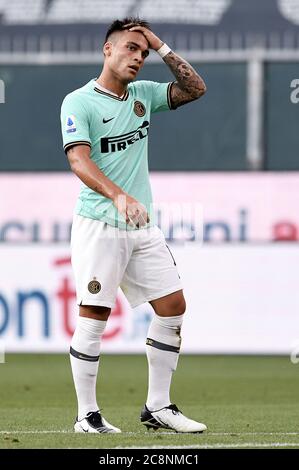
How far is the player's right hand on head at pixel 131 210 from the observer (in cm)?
716

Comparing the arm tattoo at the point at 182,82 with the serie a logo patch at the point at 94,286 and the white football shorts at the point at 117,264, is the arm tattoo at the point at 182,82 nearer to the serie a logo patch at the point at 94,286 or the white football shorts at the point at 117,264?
the white football shorts at the point at 117,264

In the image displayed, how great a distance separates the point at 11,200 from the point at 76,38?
15.9ft

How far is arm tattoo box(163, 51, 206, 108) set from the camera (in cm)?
792

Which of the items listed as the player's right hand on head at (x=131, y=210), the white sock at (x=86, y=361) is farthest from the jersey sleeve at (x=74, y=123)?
the white sock at (x=86, y=361)

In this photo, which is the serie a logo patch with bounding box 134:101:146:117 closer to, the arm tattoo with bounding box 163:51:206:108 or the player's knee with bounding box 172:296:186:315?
the arm tattoo with bounding box 163:51:206:108

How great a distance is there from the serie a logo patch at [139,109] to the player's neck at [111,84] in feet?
0.44

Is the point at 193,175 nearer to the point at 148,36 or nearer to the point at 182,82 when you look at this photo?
the point at 182,82

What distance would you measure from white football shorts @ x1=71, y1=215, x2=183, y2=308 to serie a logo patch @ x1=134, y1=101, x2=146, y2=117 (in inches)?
26.7

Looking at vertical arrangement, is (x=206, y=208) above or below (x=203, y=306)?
above

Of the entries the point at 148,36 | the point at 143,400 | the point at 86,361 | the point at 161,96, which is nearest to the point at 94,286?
the point at 86,361

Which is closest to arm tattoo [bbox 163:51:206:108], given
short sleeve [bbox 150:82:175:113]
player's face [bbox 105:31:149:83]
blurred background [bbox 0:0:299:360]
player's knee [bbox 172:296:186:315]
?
short sleeve [bbox 150:82:175:113]

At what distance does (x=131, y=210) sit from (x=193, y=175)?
970cm

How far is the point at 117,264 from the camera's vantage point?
768cm
